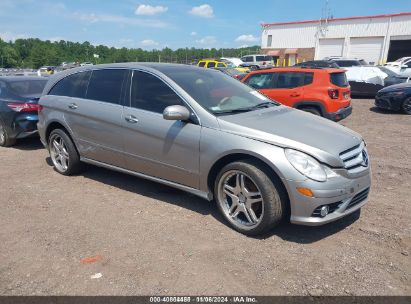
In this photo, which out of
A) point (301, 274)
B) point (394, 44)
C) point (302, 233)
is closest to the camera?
point (301, 274)

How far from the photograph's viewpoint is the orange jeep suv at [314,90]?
8000 millimetres

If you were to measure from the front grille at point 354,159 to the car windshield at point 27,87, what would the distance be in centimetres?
654

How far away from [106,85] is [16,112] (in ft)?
10.7

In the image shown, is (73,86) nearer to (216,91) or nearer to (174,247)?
(216,91)

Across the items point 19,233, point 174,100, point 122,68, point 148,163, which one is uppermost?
point 122,68

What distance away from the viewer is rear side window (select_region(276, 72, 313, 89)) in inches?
330

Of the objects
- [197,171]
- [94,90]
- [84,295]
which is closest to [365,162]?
[197,171]

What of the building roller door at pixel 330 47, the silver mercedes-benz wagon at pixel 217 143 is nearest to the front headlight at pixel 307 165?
the silver mercedes-benz wagon at pixel 217 143

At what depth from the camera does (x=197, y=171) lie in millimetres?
3824

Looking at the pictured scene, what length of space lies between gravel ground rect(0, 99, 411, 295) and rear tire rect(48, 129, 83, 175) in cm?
46

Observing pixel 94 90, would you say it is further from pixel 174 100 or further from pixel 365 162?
pixel 365 162

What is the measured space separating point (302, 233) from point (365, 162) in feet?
3.31

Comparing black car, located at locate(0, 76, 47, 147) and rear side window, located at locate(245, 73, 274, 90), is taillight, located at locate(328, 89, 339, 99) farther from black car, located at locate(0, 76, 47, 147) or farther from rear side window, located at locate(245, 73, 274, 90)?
black car, located at locate(0, 76, 47, 147)

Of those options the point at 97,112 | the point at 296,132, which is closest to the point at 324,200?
the point at 296,132
